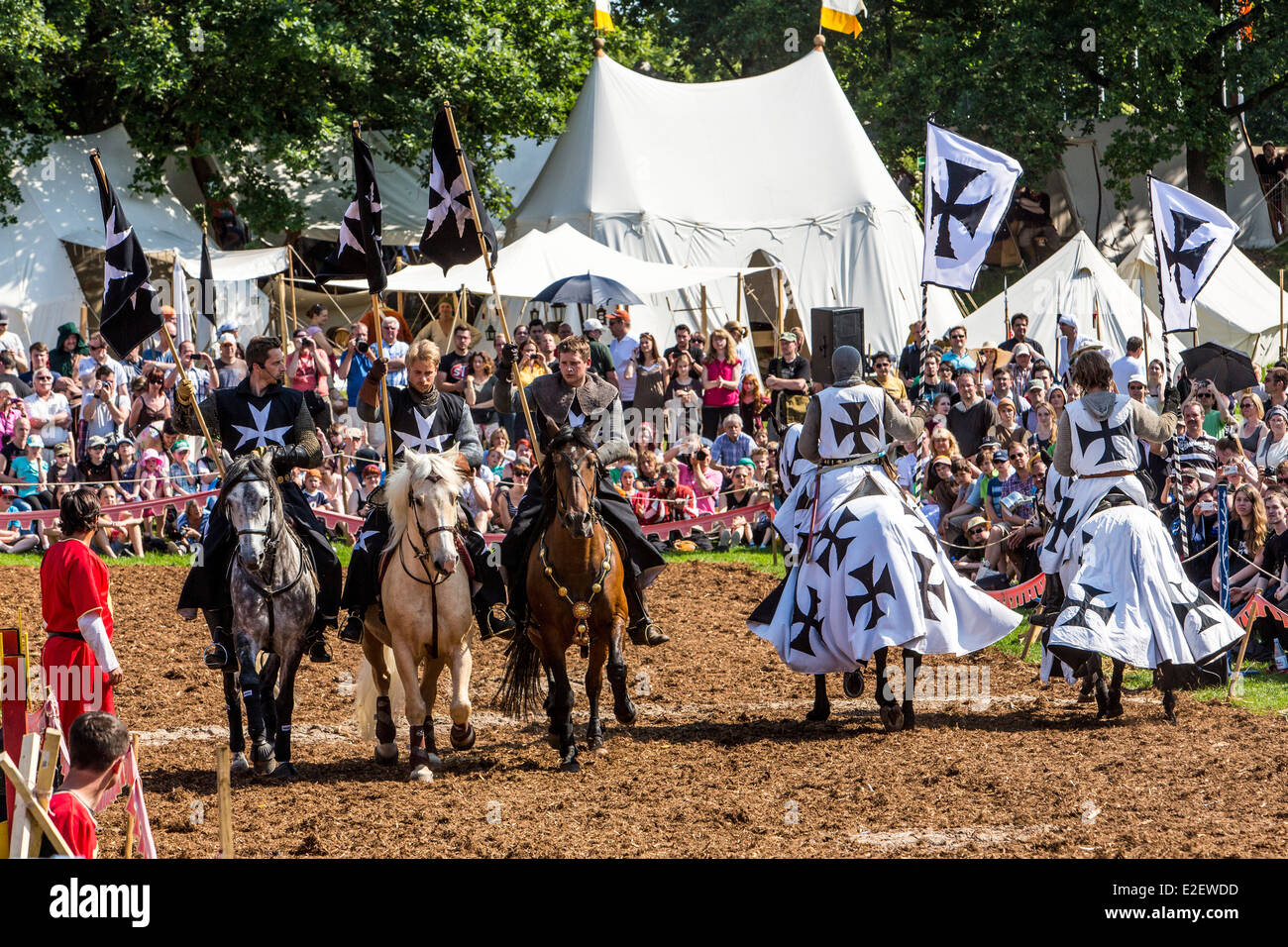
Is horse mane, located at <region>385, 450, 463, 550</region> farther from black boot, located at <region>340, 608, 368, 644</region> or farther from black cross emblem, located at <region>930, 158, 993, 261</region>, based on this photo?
black cross emblem, located at <region>930, 158, 993, 261</region>

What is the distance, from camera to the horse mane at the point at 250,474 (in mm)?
8336

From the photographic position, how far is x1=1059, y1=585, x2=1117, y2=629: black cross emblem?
909 centimetres

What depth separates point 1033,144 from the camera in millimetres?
30922

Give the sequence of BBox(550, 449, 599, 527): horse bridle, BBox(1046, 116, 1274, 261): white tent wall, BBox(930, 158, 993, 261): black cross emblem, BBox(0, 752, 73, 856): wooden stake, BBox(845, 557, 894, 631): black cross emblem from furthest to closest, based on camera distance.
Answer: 1. BBox(1046, 116, 1274, 261): white tent wall
2. BBox(930, 158, 993, 261): black cross emblem
3. BBox(845, 557, 894, 631): black cross emblem
4. BBox(550, 449, 599, 527): horse bridle
5. BBox(0, 752, 73, 856): wooden stake

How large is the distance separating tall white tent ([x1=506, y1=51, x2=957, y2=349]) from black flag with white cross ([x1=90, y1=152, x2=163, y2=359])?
1391 centimetres

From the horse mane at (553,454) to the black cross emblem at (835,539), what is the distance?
152 centimetres

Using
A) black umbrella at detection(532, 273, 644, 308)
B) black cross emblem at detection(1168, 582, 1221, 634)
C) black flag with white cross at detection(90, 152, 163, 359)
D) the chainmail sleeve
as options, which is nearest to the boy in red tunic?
the chainmail sleeve

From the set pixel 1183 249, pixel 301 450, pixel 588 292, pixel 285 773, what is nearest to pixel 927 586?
pixel 301 450

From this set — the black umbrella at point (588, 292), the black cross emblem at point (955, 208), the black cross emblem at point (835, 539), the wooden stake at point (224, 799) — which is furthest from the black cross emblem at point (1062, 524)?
the black umbrella at point (588, 292)

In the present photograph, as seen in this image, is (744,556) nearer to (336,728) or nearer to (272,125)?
(336,728)

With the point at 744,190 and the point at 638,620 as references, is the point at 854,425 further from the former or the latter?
the point at 744,190

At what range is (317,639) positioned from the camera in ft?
29.3

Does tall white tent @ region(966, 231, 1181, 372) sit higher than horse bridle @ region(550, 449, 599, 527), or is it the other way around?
tall white tent @ region(966, 231, 1181, 372)

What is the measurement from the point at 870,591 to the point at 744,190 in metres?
16.0
